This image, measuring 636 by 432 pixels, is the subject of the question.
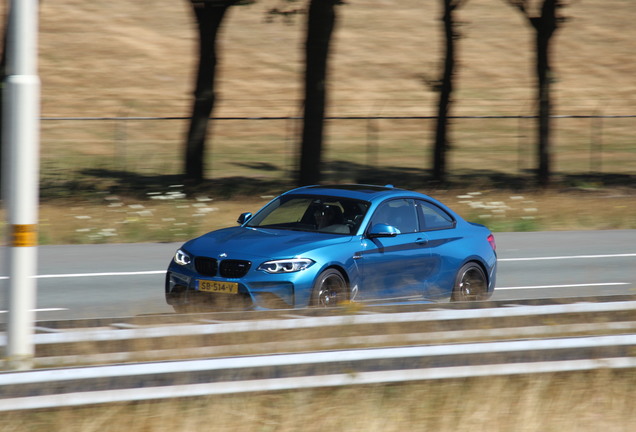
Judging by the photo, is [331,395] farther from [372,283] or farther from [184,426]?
[372,283]

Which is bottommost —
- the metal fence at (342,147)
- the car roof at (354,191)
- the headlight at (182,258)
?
the metal fence at (342,147)

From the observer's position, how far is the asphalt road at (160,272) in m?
11.5

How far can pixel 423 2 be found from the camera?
65.8 m

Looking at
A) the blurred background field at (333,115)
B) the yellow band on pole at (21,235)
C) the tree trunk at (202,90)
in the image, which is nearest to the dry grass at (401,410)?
the yellow band on pole at (21,235)

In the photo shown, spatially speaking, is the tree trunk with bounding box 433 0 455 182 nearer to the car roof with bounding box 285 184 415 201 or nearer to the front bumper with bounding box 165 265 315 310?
the car roof with bounding box 285 184 415 201

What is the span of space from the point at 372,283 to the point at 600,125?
35180 mm

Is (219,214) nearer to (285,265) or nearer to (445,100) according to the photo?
(445,100)

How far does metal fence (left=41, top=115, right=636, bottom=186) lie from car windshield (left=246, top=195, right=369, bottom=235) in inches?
601

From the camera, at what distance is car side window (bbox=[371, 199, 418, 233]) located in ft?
34.7

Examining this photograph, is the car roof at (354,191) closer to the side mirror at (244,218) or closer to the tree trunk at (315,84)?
the side mirror at (244,218)

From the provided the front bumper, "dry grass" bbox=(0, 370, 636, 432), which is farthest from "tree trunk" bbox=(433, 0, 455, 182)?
"dry grass" bbox=(0, 370, 636, 432)

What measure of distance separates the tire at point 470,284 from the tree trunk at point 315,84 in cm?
1232

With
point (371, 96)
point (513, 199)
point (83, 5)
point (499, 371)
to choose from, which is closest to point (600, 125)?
point (371, 96)

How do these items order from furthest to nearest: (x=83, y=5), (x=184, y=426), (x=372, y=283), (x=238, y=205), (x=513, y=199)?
(x=83, y=5), (x=513, y=199), (x=238, y=205), (x=372, y=283), (x=184, y=426)
